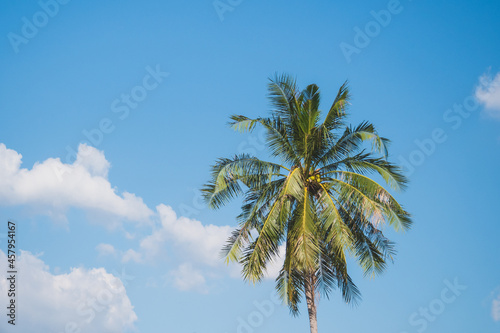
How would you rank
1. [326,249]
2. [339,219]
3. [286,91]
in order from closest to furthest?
[339,219] < [326,249] < [286,91]

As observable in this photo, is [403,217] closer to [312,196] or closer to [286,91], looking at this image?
[312,196]

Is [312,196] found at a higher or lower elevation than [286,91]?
lower

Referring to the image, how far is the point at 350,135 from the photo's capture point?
18.2 meters

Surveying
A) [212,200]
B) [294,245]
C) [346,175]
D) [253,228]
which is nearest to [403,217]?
[346,175]

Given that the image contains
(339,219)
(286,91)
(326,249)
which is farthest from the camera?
(286,91)

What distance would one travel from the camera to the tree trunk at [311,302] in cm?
1728

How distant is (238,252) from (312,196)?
10.7 ft

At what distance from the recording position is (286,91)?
1917 cm

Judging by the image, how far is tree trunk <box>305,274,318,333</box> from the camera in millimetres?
17281

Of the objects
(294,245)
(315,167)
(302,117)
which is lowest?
(294,245)

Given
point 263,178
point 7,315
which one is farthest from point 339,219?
point 7,315

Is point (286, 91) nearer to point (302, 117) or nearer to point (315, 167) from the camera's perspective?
point (302, 117)

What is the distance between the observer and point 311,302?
17.5 meters

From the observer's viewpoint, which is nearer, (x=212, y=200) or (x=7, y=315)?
(x=7, y=315)
